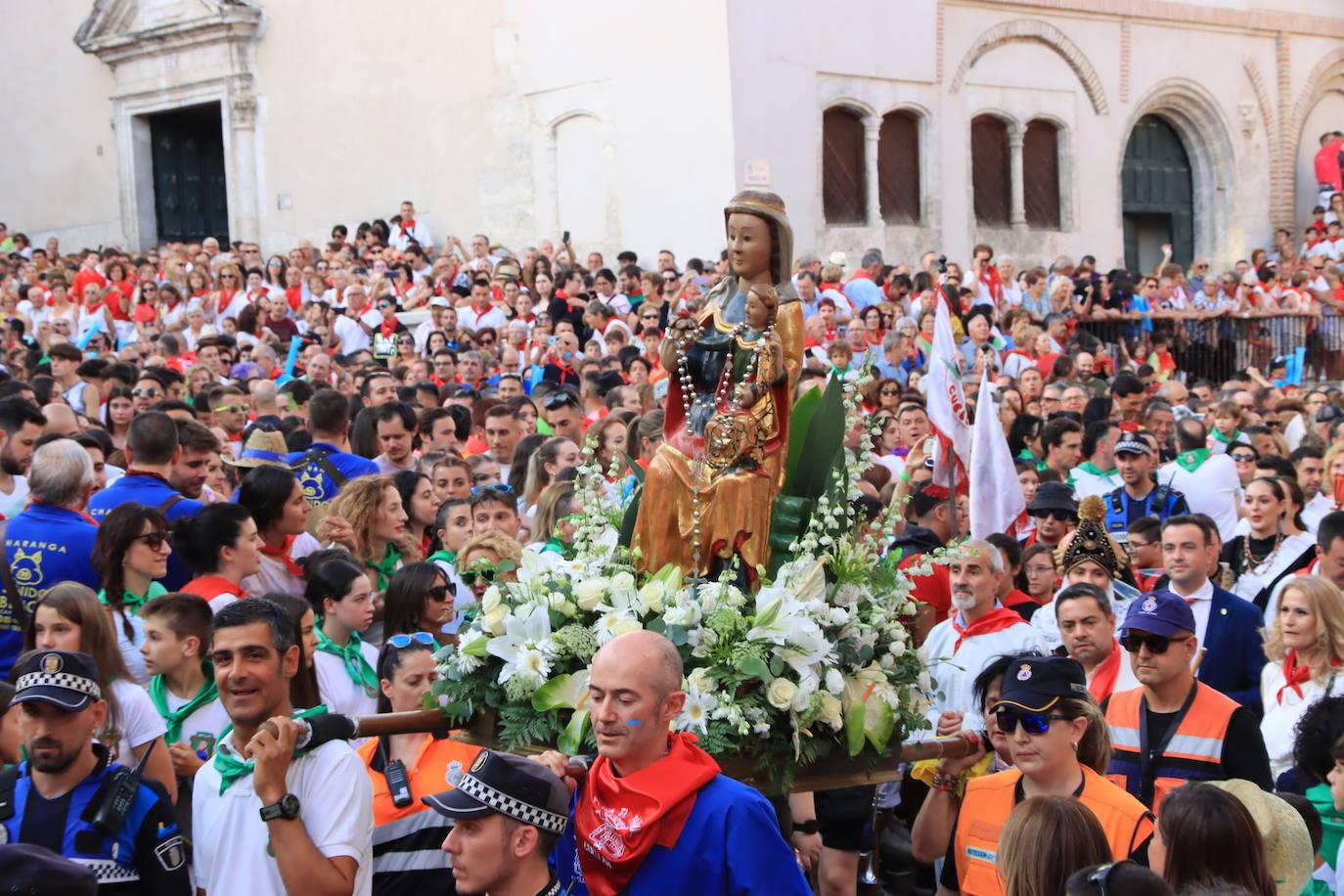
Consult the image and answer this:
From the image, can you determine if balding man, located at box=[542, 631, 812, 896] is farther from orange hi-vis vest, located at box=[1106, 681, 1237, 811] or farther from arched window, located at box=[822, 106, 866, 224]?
arched window, located at box=[822, 106, 866, 224]

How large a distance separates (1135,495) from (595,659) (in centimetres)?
Answer: 726

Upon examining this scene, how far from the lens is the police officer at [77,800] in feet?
16.2

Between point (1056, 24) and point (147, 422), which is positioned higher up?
point (1056, 24)

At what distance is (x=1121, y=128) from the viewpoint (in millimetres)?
29938

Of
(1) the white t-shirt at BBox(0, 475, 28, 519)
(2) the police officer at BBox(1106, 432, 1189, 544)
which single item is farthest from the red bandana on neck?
(1) the white t-shirt at BBox(0, 475, 28, 519)

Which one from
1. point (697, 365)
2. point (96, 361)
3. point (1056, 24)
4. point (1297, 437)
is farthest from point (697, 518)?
point (1056, 24)

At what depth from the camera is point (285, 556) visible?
8.04m

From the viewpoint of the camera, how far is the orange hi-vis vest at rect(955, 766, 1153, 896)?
5.00m

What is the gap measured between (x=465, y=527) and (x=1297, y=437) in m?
9.14

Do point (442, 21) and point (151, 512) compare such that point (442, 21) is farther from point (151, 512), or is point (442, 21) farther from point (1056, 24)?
point (151, 512)

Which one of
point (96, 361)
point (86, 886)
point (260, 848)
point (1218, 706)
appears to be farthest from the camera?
point (96, 361)

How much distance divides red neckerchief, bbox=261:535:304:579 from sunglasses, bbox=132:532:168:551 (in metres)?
0.88

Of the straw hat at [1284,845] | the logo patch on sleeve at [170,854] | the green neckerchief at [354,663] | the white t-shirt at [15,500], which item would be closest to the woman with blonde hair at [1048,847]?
the straw hat at [1284,845]

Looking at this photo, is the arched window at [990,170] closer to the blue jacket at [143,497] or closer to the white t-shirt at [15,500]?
the white t-shirt at [15,500]
